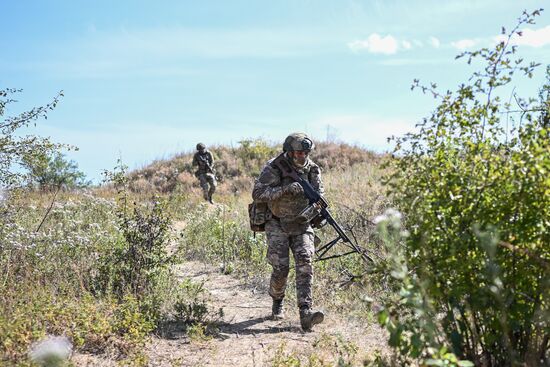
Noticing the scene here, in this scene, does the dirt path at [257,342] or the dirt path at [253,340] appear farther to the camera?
the dirt path at [253,340]

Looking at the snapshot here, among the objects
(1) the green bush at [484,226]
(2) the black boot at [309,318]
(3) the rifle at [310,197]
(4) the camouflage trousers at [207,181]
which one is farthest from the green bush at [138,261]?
(4) the camouflage trousers at [207,181]

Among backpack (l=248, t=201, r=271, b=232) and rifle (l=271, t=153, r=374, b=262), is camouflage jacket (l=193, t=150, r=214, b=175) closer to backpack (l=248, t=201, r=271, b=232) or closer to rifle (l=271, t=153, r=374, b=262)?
backpack (l=248, t=201, r=271, b=232)

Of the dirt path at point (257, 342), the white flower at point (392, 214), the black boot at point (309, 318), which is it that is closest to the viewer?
the white flower at point (392, 214)

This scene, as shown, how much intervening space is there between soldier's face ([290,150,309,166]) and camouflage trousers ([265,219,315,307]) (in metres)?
0.70

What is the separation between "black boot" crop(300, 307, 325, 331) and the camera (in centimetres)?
580

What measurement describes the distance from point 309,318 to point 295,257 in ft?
2.25

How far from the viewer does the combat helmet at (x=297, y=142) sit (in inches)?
238

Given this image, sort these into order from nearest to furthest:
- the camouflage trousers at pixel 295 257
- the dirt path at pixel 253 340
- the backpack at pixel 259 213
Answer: the dirt path at pixel 253 340 < the camouflage trousers at pixel 295 257 < the backpack at pixel 259 213

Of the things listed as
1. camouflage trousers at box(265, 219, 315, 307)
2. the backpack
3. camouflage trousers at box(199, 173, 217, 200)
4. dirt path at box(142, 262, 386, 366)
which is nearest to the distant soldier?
camouflage trousers at box(199, 173, 217, 200)

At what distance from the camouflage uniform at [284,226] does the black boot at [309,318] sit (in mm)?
268

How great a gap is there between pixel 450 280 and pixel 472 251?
196 mm

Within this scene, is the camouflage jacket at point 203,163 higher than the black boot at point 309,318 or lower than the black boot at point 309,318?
higher

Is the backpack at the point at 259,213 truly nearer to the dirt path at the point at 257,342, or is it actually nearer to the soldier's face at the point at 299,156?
the soldier's face at the point at 299,156

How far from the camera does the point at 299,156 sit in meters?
6.12
